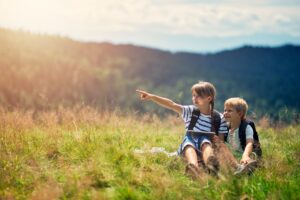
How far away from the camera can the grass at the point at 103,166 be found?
5539mm

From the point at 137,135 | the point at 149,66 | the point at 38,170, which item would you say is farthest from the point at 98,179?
the point at 149,66

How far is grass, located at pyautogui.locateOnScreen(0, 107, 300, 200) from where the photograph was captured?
218 inches

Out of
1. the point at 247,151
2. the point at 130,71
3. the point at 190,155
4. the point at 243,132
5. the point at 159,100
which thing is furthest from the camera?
the point at 130,71

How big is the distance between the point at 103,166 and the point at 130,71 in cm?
9210

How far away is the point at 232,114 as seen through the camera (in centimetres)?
720

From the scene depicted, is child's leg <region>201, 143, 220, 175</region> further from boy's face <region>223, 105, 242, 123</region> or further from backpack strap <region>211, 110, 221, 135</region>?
boy's face <region>223, 105, 242, 123</region>

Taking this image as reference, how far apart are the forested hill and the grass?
80.8 feet

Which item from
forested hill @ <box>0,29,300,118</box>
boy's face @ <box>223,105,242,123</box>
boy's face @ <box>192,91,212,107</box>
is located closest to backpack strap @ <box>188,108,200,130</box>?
boy's face @ <box>192,91,212,107</box>

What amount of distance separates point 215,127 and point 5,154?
10.1 feet

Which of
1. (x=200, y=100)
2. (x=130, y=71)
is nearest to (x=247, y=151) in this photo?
(x=200, y=100)

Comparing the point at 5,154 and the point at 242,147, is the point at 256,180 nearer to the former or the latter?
the point at 242,147

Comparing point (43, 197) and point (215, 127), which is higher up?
point (215, 127)

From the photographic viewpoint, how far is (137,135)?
855 cm

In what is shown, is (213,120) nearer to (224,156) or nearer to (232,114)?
(232,114)
